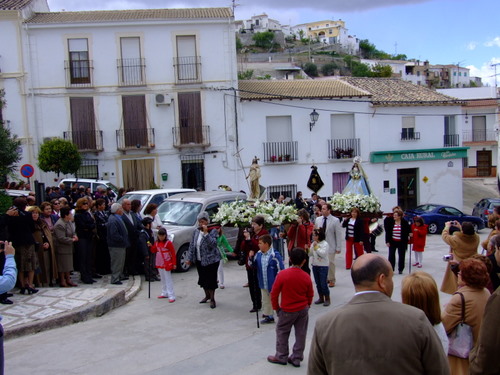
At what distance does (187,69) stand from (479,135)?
2382cm

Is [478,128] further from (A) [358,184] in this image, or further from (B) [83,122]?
(B) [83,122]

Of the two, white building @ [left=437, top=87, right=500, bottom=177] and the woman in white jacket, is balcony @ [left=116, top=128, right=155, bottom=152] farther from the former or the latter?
white building @ [left=437, top=87, right=500, bottom=177]

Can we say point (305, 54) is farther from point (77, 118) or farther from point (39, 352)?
point (39, 352)

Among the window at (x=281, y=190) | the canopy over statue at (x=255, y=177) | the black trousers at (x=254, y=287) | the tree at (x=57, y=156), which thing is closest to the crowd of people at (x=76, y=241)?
the black trousers at (x=254, y=287)

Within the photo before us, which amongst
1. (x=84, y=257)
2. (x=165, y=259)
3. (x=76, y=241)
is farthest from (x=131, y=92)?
(x=165, y=259)

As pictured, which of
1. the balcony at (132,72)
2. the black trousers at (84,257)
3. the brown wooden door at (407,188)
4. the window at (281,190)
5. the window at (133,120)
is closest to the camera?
the black trousers at (84,257)

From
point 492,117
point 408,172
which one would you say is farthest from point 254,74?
point 408,172

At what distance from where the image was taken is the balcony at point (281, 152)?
26.3 meters

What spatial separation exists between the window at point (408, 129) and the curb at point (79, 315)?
2151 centimetres

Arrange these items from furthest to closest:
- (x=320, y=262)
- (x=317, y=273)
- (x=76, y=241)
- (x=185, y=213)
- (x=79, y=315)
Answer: (x=185, y=213), (x=76, y=241), (x=317, y=273), (x=320, y=262), (x=79, y=315)

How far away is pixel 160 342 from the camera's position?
26.2ft

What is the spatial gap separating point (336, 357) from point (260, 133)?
2337 cm

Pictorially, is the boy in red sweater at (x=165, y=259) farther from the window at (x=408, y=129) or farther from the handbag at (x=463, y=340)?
the window at (x=408, y=129)

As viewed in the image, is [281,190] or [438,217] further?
[281,190]
